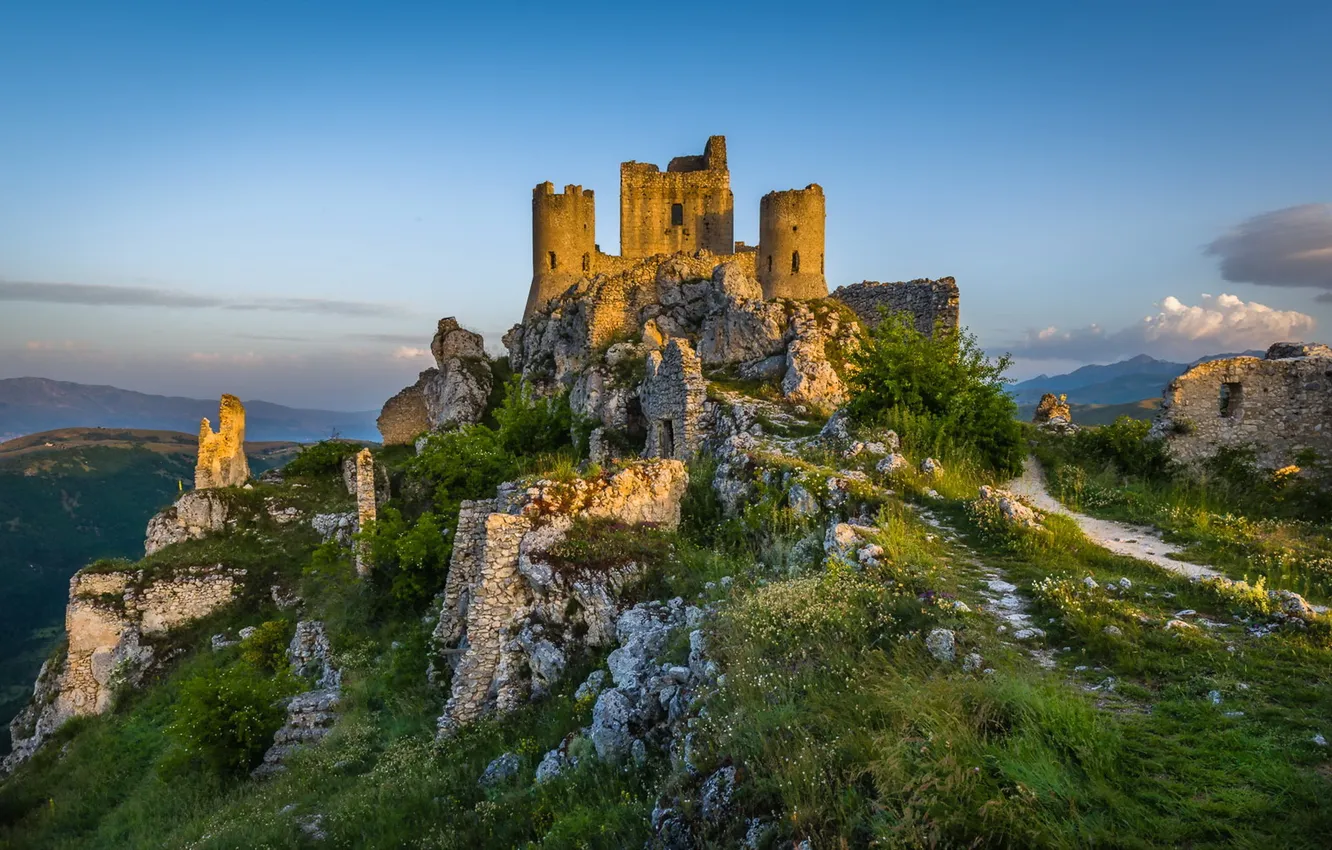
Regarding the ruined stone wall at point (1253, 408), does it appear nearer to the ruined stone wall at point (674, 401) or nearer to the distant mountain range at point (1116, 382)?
the ruined stone wall at point (674, 401)

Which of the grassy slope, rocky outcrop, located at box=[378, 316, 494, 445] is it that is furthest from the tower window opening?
rocky outcrop, located at box=[378, 316, 494, 445]

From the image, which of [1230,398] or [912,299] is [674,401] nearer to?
[1230,398]

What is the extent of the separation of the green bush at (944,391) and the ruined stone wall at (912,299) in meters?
9.73

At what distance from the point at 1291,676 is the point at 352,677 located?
1346cm

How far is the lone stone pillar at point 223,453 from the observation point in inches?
1017

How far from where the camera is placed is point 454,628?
11.8 m

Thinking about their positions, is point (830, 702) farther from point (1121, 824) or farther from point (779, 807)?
point (1121, 824)

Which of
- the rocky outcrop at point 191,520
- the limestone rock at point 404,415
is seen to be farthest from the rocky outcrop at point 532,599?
the limestone rock at point 404,415

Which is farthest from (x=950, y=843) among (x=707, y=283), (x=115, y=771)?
(x=707, y=283)

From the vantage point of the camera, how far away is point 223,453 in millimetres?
26281

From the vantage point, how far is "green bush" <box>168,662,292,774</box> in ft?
38.0

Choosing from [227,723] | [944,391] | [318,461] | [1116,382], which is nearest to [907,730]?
[944,391]

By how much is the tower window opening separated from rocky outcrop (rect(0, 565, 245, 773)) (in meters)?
27.2

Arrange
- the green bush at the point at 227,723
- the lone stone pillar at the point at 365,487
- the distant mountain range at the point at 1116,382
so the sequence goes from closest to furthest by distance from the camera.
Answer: the green bush at the point at 227,723, the lone stone pillar at the point at 365,487, the distant mountain range at the point at 1116,382
